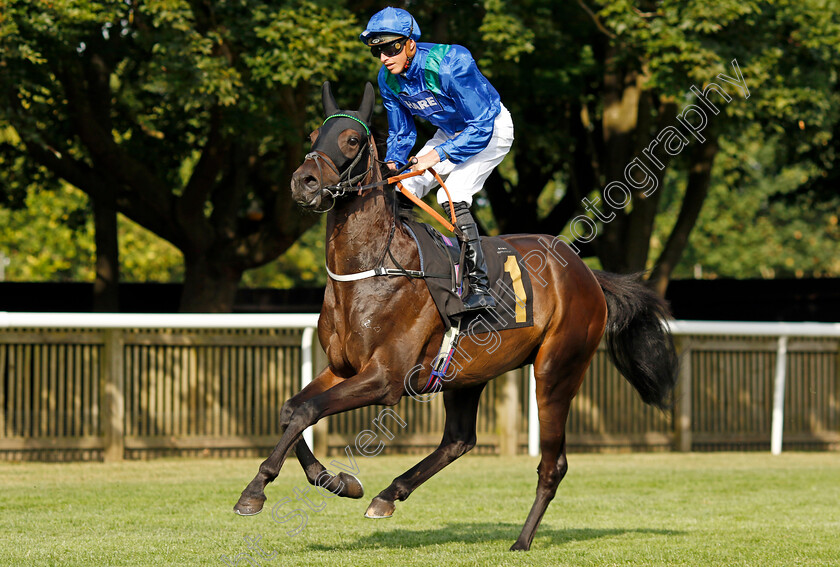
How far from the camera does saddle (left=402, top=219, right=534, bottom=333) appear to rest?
209 inches

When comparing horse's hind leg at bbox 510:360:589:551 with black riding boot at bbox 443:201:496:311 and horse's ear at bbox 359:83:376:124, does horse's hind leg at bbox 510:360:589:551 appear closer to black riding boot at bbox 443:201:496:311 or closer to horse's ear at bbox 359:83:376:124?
black riding boot at bbox 443:201:496:311

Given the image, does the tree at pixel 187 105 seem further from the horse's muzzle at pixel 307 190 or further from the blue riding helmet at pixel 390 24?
the horse's muzzle at pixel 307 190

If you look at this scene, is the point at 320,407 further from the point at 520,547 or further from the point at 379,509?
the point at 520,547

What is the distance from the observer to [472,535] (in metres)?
6.27

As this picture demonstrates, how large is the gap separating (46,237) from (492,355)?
25.7m

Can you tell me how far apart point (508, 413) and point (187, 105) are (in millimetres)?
4779

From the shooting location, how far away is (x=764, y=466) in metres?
11.0

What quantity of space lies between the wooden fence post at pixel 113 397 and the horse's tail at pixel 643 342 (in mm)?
5508

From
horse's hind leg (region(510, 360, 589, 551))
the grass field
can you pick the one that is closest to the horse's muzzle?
the grass field

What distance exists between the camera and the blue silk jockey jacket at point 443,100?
17.2 feet

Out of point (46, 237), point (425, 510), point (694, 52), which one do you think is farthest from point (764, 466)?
point (46, 237)

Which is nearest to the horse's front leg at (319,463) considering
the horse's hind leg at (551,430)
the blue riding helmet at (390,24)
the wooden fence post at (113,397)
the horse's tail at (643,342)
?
the horse's hind leg at (551,430)

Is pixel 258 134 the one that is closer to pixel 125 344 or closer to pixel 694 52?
pixel 125 344

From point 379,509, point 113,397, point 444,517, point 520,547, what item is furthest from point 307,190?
point 113,397
